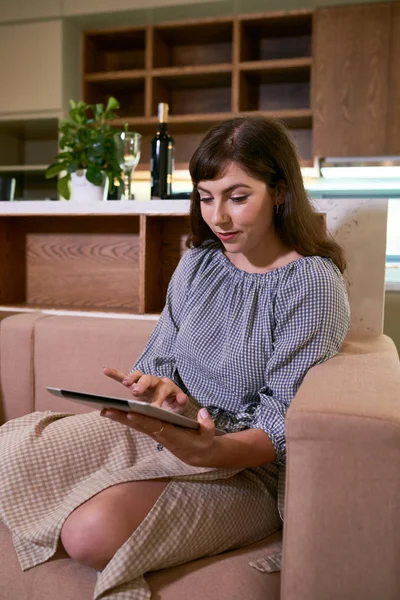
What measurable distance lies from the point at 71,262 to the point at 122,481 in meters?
1.20

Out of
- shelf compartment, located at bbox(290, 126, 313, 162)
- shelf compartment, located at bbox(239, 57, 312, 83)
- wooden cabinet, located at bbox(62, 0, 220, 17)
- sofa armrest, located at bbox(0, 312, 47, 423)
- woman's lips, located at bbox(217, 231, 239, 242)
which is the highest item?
wooden cabinet, located at bbox(62, 0, 220, 17)

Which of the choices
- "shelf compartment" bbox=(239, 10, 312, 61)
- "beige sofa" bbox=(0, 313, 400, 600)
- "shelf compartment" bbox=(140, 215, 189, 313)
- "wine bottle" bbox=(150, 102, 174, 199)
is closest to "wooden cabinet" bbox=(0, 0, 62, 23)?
"shelf compartment" bbox=(239, 10, 312, 61)

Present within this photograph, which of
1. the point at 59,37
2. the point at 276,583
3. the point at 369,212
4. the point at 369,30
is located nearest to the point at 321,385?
the point at 276,583

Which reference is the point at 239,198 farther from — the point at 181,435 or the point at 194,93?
the point at 194,93

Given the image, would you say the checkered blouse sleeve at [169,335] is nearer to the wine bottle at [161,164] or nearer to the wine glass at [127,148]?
the wine bottle at [161,164]

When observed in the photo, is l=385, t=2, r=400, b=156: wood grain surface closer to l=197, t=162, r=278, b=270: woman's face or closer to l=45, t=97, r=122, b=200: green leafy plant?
l=45, t=97, r=122, b=200: green leafy plant

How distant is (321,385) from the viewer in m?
0.94

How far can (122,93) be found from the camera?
409 centimetres

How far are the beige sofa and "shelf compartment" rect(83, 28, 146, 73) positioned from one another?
3314 mm

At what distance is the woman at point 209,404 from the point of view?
0.96 meters

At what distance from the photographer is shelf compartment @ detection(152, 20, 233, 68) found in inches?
144

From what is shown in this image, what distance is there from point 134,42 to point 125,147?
2.30 meters

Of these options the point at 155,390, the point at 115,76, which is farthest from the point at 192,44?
the point at 155,390

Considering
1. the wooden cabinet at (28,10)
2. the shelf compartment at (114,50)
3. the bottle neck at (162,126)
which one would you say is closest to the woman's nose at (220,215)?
the bottle neck at (162,126)
